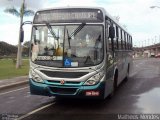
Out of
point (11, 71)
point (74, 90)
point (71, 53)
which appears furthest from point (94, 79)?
point (11, 71)

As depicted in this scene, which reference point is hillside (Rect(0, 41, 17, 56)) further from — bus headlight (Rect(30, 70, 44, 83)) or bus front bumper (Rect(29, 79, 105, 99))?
bus front bumper (Rect(29, 79, 105, 99))

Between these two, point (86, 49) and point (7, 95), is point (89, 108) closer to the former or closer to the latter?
point (86, 49)

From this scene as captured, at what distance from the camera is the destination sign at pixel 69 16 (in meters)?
12.0

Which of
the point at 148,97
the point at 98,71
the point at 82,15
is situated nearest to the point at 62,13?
the point at 82,15

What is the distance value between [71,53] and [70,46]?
0.23 meters

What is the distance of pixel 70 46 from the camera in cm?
1184

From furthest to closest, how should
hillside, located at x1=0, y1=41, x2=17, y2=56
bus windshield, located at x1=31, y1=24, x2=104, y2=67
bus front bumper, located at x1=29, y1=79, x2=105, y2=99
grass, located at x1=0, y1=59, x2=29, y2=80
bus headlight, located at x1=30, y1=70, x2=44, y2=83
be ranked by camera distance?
hillside, located at x1=0, y1=41, x2=17, y2=56 < grass, located at x1=0, y1=59, x2=29, y2=80 < bus headlight, located at x1=30, y1=70, x2=44, y2=83 < bus windshield, located at x1=31, y1=24, x2=104, y2=67 < bus front bumper, located at x1=29, y1=79, x2=105, y2=99

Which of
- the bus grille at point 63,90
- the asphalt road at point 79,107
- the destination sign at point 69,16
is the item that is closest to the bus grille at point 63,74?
the bus grille at point 63,90

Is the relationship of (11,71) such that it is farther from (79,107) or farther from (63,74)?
(63,74)

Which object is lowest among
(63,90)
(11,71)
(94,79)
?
(11,71)

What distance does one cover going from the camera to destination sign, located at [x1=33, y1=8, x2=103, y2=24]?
12031 millimetres

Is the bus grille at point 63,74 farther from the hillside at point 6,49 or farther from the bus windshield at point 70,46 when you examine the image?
the hillside at point 6,49

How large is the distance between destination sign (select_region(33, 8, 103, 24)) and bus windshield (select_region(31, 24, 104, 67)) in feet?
0.65

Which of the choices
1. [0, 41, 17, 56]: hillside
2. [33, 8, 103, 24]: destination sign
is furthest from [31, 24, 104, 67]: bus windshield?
[0, 41, 17, 56]: hillside
